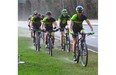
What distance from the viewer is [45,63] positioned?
13.6 ft

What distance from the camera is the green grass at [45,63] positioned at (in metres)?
4.12

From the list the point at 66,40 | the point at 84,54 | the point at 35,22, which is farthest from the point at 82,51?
the point at 35,22

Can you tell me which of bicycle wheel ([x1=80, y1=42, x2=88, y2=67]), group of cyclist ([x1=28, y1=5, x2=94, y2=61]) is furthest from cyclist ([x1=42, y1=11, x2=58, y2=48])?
bicycle wheel ([x1=80, y1=42, x2=88, y2=67])

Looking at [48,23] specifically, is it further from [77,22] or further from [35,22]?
[77,22]

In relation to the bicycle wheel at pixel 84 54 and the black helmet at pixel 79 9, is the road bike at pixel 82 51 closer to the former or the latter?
the bicycle wheel at pixel 84 54

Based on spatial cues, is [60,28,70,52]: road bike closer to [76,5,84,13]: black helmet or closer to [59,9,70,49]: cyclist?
[59,9,70,49]: cyclist

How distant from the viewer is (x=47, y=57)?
4164 millimetres

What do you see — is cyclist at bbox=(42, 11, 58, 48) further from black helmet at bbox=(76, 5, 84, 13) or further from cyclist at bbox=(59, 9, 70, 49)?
black helmet at bbox=(76, 5, 84, 13)

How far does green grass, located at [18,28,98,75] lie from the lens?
4.12 metres

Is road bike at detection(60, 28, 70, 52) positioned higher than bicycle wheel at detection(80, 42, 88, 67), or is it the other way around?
road bike at detection(60, 28, 70, 52)

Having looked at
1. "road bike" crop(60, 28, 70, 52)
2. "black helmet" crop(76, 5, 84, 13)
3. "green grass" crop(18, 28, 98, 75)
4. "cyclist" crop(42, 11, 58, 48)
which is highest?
"black helmet" crop(76, 5, 84, 13)

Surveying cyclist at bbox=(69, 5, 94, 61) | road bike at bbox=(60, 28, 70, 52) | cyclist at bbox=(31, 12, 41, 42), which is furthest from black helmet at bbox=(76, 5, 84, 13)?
cyclist at bbox=(31, 12, 41, 42)
